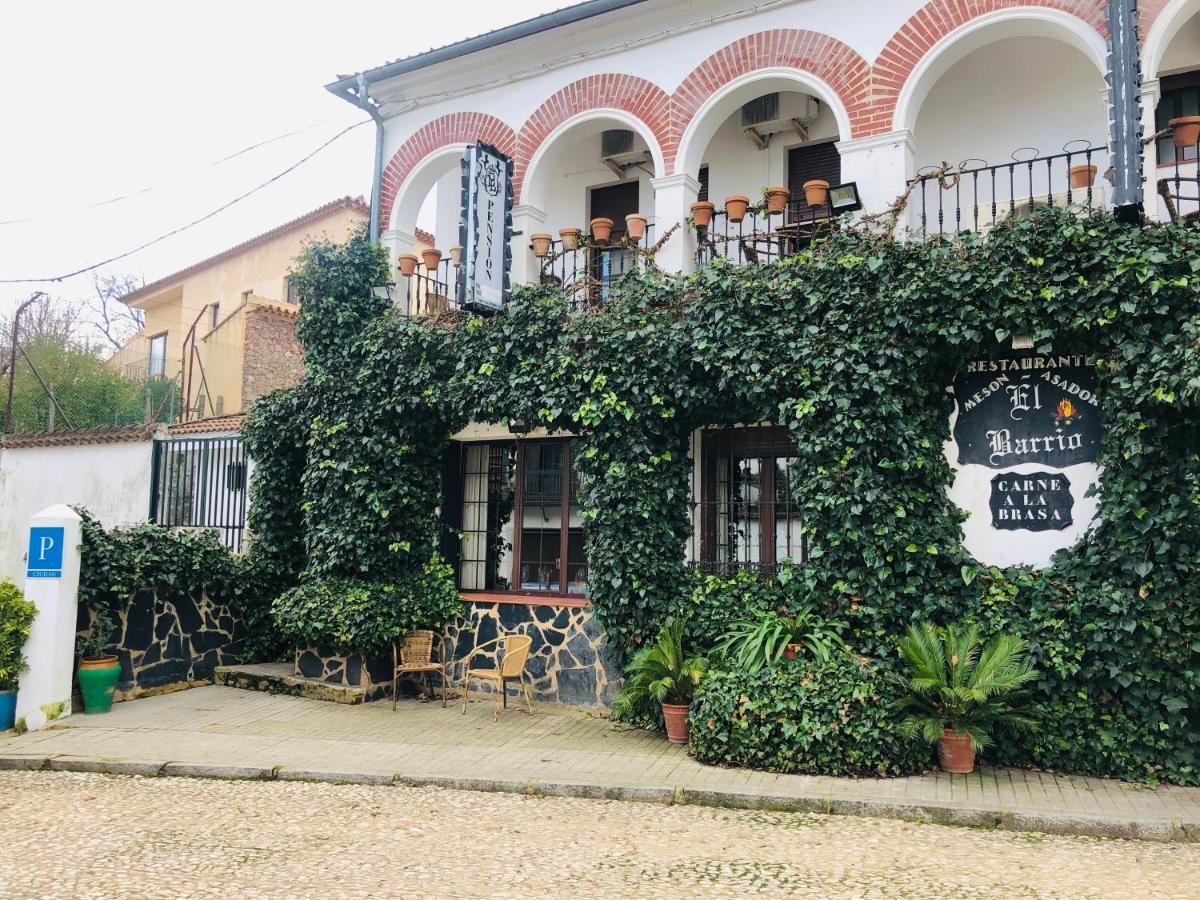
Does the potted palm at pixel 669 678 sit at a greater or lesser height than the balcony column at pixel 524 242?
lesser

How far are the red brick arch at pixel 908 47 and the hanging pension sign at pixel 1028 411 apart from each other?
106 inches

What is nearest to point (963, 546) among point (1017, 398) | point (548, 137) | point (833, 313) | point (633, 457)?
point (1017, 398)

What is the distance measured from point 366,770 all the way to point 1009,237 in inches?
269

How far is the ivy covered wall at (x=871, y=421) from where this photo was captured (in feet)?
22.9

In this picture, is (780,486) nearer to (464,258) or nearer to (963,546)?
(963,546)

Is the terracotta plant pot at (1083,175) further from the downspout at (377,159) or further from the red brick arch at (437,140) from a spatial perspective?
the downspout at (377,159)

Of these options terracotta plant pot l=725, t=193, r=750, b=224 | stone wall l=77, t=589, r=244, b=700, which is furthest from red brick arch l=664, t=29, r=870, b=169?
stone wall l=77, t=589, r=244, b=700

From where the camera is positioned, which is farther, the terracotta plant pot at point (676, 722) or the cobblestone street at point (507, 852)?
the terracotta plant pot at point (676, 722)

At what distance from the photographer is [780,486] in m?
9.33

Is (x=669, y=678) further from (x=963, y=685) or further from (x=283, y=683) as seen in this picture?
(x=283, y=683)

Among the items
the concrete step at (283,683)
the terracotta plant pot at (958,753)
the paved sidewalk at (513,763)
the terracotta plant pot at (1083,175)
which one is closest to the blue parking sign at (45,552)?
the paved sidewalk at (513,763)

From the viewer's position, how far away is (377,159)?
12.1m

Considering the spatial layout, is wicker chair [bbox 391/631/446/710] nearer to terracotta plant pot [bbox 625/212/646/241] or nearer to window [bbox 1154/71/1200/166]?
terracotta plant pot [bbox 625/212/646/241]

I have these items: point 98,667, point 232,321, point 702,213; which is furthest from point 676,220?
point 232,321
